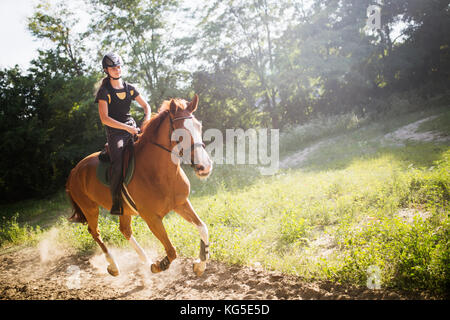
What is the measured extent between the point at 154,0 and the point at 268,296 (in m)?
18.6

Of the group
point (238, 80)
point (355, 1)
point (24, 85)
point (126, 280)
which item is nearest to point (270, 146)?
point (238, 80)

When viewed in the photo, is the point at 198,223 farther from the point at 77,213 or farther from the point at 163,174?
the point at 77,213

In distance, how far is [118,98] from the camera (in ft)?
13.4

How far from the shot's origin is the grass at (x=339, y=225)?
320 centimetres

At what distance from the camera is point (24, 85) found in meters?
15.1

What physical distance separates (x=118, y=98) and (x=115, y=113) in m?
0.24

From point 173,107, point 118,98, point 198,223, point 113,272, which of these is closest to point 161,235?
point 198,223

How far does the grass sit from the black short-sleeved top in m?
2.72

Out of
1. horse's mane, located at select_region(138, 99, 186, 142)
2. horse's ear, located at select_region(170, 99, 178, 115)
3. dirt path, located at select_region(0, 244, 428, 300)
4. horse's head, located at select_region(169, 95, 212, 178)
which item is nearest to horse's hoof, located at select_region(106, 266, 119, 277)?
dirt path, located at select_region(0, 244, 428, 300)

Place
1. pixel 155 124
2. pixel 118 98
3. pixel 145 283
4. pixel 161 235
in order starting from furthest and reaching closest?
pixel 145 283 → pixel 118 98 → pixel 155 124 → pixel 161 235

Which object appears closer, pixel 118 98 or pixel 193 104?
pixel 193 104

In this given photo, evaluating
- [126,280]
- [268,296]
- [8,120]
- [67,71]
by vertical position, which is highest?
[67,71]

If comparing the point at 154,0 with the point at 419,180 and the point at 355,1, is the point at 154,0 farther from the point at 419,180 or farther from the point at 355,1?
the point at 419,180

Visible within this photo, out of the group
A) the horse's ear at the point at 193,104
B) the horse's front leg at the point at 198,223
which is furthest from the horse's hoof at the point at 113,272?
the horse's ear at the point at 193,104
